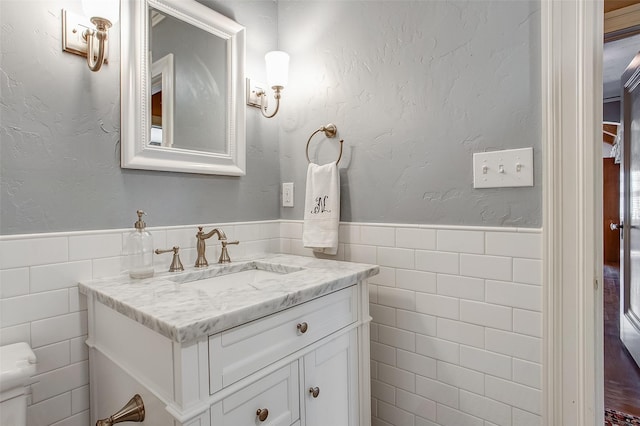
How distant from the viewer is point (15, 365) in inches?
30.8

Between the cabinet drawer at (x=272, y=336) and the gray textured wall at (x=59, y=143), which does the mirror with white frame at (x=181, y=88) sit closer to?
→ the gray textured wall at (x=59, y=143)

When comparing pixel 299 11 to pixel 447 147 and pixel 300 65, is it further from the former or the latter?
pixel 447 147

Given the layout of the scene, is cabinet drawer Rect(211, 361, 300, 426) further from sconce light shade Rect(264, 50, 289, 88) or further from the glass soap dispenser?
sconce light shade Rect(264, 50, 289, 88)

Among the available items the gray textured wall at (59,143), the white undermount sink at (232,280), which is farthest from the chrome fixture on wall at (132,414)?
the gray textured wall at (59,143)

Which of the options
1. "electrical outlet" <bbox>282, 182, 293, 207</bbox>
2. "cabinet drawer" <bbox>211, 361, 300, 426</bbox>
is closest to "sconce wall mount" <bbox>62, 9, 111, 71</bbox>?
"electrical outlet" <bbox>282, 182, 293, 207</bbox>

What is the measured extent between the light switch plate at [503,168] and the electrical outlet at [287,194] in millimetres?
855

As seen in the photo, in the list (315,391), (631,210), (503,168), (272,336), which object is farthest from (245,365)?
(631,210)

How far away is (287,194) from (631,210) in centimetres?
235

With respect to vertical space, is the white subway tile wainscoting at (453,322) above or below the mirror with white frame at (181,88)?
below

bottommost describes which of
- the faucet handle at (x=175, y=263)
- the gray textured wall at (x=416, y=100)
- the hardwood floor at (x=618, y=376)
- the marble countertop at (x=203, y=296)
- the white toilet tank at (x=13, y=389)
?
the hardwood floor at (x=618, y=376)

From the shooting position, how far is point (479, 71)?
3.72 feet

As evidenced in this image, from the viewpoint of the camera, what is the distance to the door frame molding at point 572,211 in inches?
38.3

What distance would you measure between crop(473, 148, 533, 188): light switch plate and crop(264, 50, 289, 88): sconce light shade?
0.89 meters

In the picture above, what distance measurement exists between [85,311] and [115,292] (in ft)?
0.83
